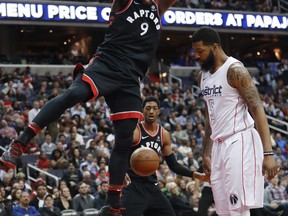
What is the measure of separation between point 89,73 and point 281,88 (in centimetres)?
2420

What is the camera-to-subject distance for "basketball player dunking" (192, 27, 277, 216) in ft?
19.3

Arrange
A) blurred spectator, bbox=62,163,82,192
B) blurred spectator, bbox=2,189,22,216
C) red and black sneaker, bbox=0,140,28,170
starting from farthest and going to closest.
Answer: blurred spectator, bbox=62,163,82,192 < blurred spectator, bbox=2,189,22,216 < red and black sneaker, bbox=0,140,28,170

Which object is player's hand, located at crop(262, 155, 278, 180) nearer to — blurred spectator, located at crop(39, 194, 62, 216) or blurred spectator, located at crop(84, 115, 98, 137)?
blurred spectator, located at crop(39, 194, 62, 216)

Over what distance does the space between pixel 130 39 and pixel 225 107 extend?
3.83 ft

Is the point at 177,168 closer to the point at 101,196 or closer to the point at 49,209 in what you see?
the point at 49,209

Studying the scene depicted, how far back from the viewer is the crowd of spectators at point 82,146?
43.4ft

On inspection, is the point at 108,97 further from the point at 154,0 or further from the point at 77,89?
the point at 154,0

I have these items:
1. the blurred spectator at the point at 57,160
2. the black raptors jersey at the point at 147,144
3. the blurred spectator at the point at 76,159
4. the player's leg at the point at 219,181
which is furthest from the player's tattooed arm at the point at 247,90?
the blurred spectator at the point at 76,159

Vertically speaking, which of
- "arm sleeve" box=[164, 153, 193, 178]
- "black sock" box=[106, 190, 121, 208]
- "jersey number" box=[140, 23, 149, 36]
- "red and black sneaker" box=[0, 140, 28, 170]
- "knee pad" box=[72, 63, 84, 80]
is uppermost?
"jersey number" box=[140, 23, 149, 36]

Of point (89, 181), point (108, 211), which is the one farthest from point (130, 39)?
point (89, 181)

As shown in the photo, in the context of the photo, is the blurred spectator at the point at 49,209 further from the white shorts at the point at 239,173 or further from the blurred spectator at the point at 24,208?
the white shorts at the point at 239,173

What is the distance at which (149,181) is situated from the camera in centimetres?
811

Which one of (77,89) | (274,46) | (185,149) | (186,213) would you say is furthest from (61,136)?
(274,46)

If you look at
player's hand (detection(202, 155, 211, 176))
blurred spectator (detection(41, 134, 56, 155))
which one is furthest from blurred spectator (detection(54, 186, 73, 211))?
player's hand (detection(202, 155, 211, 176))
